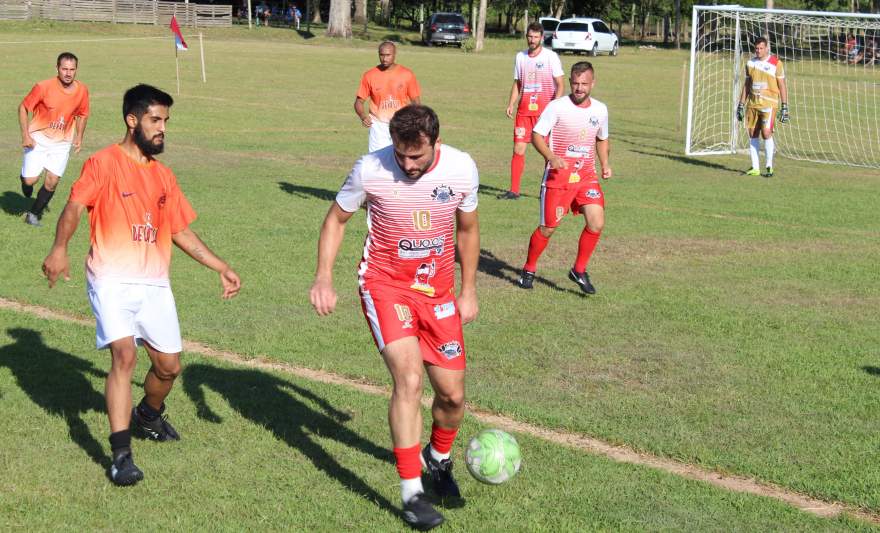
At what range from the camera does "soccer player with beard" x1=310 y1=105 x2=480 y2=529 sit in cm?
578

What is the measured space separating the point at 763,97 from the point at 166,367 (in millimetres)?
16087

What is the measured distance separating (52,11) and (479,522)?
208 feet

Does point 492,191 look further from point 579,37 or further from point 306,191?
point 579,37

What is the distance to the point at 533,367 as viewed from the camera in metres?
8.80

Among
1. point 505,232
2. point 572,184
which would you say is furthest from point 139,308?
point 505,232

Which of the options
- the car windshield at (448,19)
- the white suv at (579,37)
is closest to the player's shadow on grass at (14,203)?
the white suv at (579,37)

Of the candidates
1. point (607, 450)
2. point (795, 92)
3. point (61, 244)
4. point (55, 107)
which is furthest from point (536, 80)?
point (795, 92)

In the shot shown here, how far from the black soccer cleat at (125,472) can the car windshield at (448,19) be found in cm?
5850

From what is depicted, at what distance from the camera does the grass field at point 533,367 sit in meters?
6.17

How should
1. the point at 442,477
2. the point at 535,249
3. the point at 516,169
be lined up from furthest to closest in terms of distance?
the point at 516,169 → the point at 535,249 → the point at 442,477

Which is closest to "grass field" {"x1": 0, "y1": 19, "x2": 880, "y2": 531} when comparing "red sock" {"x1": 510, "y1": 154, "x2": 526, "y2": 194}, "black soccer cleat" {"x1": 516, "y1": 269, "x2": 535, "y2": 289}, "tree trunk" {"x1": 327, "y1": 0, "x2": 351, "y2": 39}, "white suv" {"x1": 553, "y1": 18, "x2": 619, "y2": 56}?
"black soccer cleat" {"x1": 516, "y1": 269, "x2": 535, "y2": 289}

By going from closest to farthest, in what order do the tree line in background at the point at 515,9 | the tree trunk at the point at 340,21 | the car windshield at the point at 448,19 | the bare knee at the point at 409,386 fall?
the bare knee at the point at 409,386 < the tree trunk at the point at 340,21 < the car windshield at the point at 448,19 < the tree line in background at the point at 515,9

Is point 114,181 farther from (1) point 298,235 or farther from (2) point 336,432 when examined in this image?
(1) point 298,235

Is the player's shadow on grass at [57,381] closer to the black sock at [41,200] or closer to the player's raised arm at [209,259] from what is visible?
the player's raised arm at [209,259]
